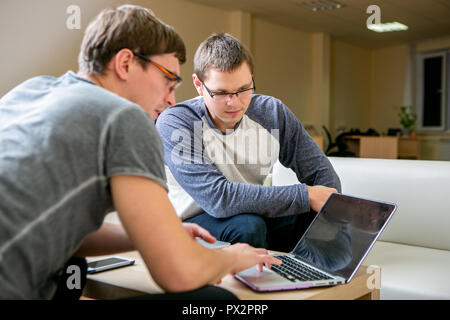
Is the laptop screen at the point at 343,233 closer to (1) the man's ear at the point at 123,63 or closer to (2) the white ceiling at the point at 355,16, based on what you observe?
(1) the man's ear at the point at 123,63

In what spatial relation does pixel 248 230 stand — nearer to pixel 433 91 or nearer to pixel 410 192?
pixel 410 192

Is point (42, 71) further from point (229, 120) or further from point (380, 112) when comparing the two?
point (380, 112)

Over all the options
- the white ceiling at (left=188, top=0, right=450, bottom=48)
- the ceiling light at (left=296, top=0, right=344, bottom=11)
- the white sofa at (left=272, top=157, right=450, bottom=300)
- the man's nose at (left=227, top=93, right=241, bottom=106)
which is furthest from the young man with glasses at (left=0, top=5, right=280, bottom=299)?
the ceiling light at (left=296, top=0, right=344, bottom=11)

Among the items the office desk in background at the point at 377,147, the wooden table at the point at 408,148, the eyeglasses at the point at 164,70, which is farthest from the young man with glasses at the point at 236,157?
the wooden table at the point at 408,148

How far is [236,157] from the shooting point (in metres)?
1.80

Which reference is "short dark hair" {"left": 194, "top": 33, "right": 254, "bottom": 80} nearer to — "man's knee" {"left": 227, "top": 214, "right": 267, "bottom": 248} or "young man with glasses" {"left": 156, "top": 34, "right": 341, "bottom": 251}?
"young man with glasses" {"left": 156, "top": 34, "right": 341, "bottom": 251}

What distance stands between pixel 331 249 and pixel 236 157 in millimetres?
703

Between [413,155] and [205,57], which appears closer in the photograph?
[205,57]

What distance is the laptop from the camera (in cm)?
101

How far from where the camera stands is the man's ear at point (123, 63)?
0.88 metres

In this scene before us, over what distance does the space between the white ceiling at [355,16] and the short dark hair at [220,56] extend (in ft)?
15.5

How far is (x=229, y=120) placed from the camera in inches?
67.5

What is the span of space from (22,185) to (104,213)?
0.15 m
